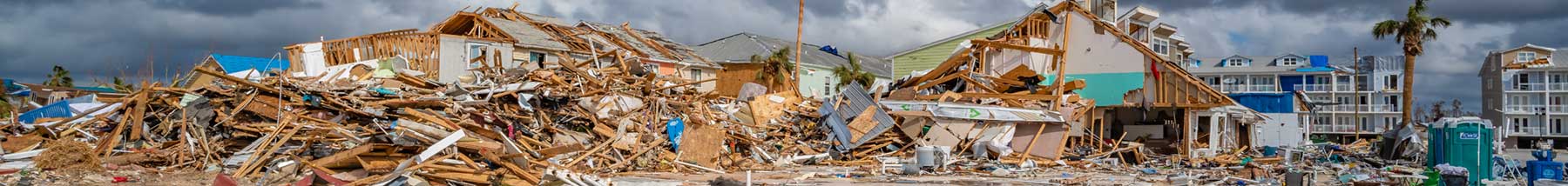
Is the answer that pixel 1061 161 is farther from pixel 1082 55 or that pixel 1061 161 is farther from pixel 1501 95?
pixel 1501 95

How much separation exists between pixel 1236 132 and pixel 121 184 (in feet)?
81.2

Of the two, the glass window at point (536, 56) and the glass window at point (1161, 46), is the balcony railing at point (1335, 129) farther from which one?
the glass window at point (536, 56)

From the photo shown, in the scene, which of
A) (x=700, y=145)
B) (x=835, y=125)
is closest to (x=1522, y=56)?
(x=835, y=125)

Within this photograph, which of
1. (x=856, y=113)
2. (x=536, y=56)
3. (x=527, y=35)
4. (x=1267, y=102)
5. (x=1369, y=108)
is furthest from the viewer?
(x=1369, y=108)

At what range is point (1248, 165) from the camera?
20.3 metres

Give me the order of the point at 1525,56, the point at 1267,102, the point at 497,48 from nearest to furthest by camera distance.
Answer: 1. the point at 497,48
2. the point at 1267,102
3. the point at 1525,56

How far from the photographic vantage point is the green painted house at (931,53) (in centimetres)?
3189

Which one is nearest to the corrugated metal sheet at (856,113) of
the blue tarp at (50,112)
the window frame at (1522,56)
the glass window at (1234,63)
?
the blue tarp at (50,112)

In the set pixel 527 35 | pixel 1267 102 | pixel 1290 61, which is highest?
pixel 1290 61

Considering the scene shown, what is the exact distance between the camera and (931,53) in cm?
3406

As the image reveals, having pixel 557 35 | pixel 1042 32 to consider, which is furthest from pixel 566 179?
pixel 557 35

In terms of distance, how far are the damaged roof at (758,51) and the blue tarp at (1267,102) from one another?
15374mm

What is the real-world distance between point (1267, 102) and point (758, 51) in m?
18.7

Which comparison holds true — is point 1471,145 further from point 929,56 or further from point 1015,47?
point 929,56
